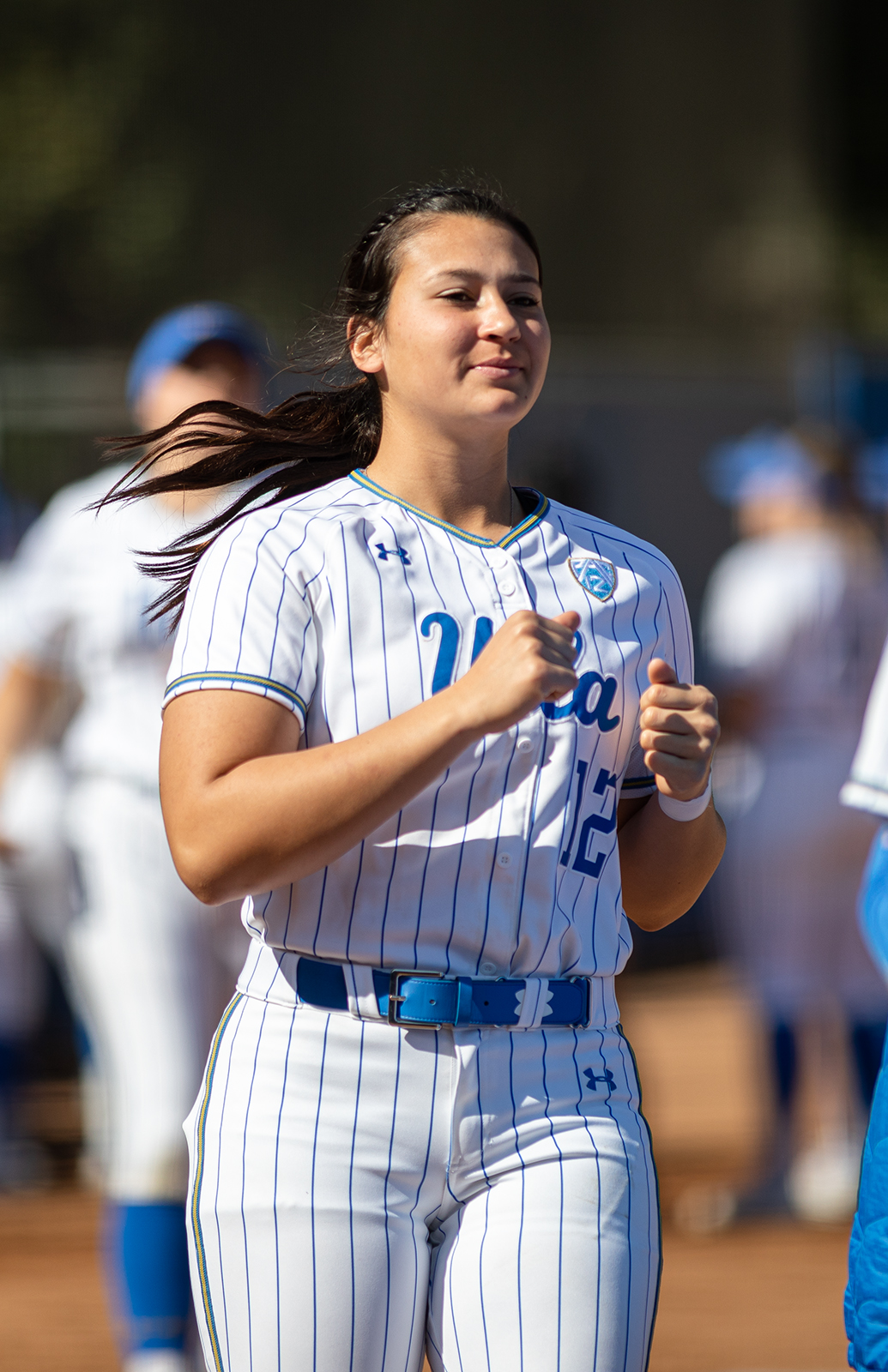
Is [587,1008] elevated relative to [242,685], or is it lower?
lower

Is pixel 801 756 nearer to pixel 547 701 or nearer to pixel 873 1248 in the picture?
pixel 873 1248

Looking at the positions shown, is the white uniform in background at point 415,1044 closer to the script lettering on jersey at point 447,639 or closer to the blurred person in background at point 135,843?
the script lettering on jersey at point 447,639

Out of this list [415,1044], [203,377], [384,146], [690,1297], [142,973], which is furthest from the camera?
[384,146]

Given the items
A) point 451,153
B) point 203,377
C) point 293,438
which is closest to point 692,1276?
point 203,377

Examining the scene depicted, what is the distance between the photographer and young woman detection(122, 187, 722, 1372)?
191cm

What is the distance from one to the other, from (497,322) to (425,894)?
650 mm

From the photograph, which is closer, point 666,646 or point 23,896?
point 666,646

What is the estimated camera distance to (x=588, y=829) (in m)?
2.08

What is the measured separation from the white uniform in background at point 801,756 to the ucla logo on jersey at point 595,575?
3571 mm

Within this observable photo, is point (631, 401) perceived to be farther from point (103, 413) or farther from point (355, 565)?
point (355, 565)

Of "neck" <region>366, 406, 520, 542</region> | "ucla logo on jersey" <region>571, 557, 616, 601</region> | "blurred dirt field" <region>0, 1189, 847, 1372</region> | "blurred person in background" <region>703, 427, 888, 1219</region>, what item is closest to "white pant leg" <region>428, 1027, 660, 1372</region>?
"ucla logo on jersey" <region>571, 557, 616, 601</region>

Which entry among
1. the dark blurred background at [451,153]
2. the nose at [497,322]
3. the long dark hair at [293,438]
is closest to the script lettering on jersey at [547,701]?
the nose at [497,322]

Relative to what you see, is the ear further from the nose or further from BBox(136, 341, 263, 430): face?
BBox(136, 341, 263, 430): face

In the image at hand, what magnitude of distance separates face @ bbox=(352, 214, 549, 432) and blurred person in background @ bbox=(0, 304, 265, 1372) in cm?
144
